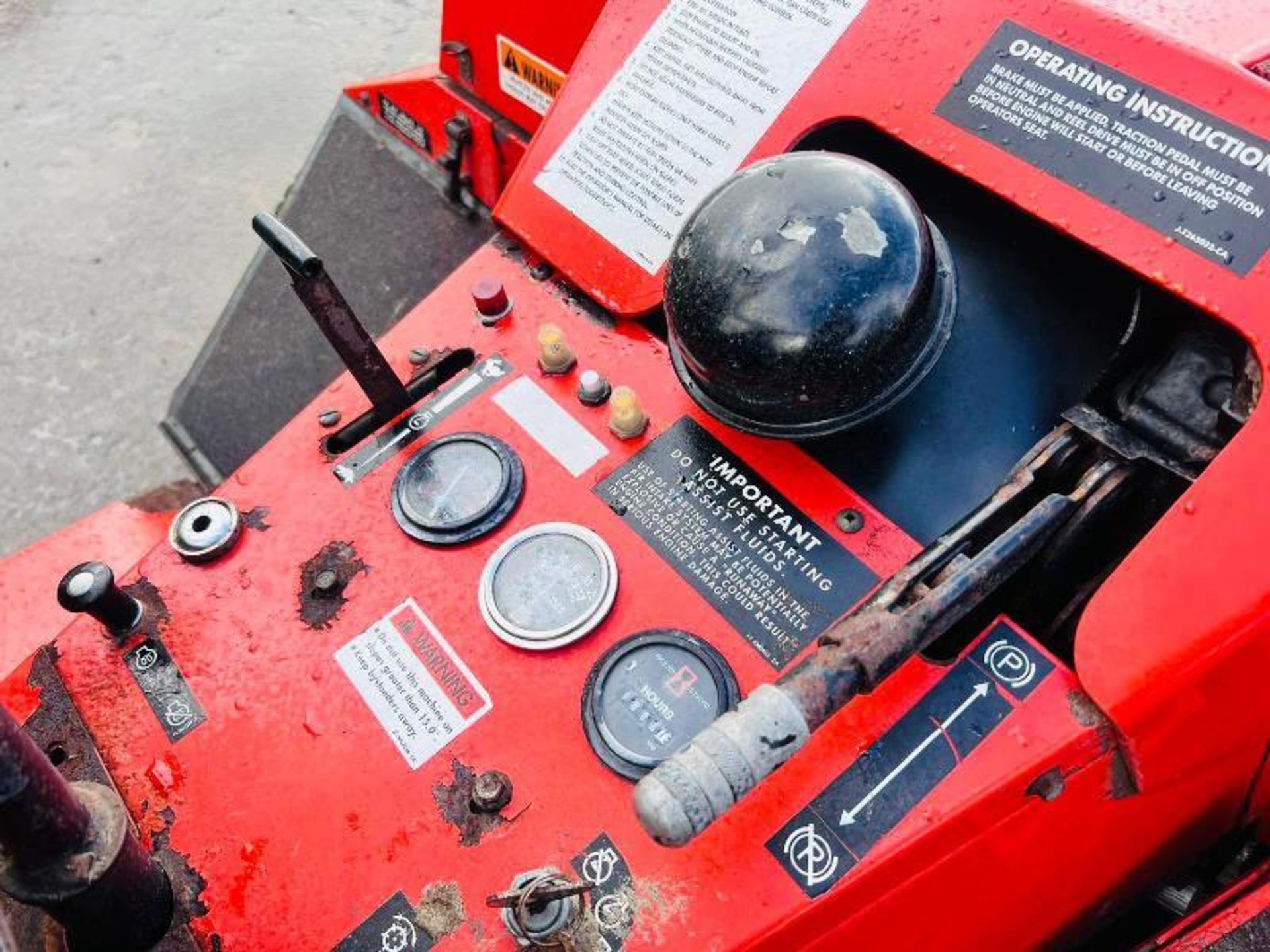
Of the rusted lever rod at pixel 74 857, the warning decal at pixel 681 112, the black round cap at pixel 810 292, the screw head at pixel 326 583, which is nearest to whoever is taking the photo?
the rusted lever rod at pixel 74 857

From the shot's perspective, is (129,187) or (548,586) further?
(129,187)

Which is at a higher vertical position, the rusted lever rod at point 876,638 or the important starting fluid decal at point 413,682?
the rusted lever rod at point 876,638

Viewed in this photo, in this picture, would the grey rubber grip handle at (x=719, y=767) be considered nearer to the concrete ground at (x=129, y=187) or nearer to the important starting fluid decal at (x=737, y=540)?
the important starting fluid decal at (x=737, y=540)

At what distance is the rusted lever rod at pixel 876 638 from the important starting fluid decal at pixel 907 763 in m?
0.09

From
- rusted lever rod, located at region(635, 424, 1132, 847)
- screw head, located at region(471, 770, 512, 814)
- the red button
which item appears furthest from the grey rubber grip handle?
the red button

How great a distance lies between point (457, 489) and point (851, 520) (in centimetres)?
57

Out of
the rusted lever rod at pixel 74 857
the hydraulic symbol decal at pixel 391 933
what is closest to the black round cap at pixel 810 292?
the hydraulic symbol decal at pixel 391 933

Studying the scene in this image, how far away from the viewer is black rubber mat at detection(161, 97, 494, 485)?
8.38 ft

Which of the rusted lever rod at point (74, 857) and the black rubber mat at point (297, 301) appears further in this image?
the black rubber mat at point (297, 301)

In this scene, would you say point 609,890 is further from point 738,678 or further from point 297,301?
point 297,301

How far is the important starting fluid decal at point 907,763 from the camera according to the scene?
1140 millimetres

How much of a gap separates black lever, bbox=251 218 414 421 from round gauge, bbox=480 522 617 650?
336mm

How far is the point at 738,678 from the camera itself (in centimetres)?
128

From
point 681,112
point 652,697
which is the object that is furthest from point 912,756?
point 681,112
